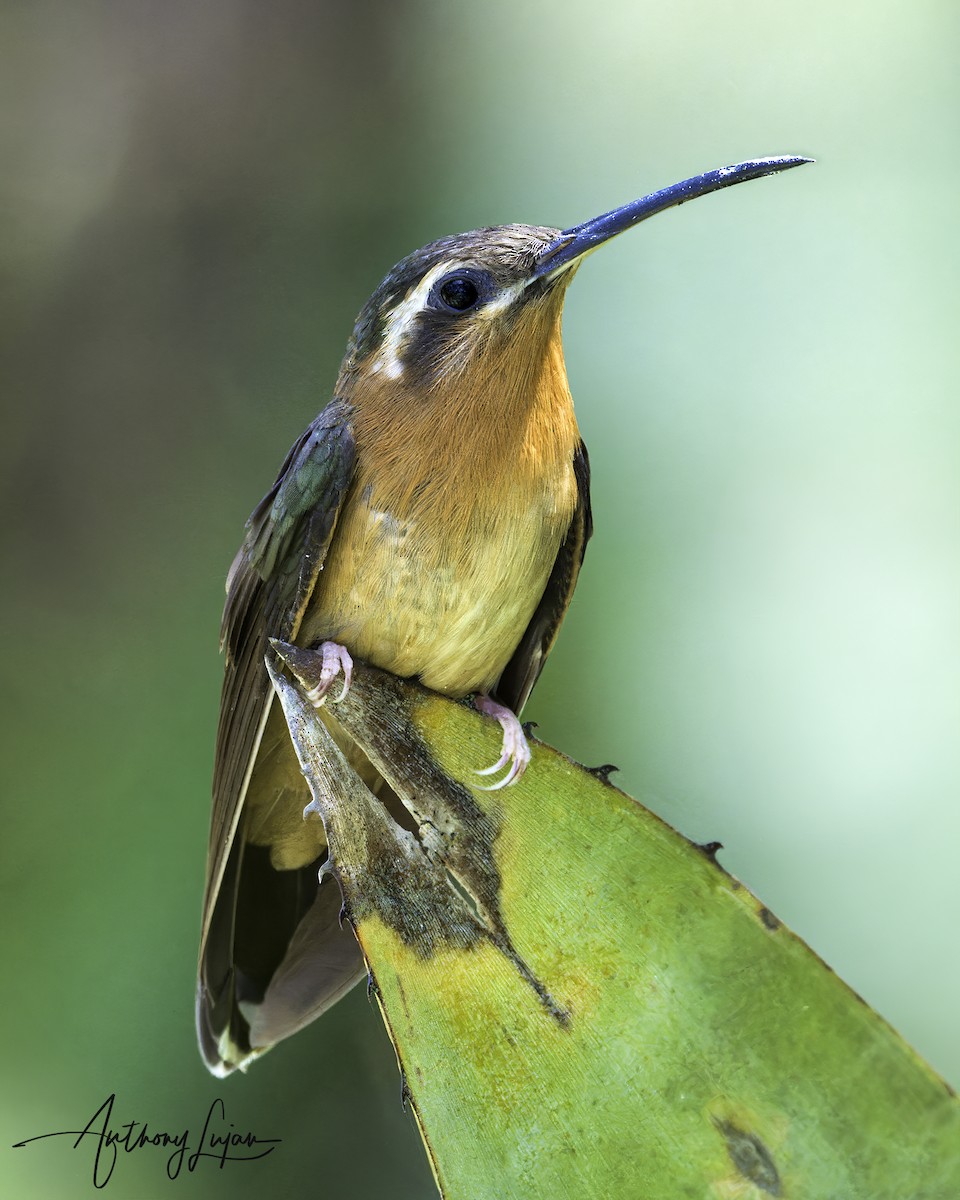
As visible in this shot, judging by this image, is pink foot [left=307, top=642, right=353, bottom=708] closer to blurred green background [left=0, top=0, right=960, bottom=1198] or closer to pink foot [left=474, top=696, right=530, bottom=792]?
pink foot [left=474, top=696, right=530, bottom=792]

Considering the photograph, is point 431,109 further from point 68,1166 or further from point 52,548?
point 68,1166

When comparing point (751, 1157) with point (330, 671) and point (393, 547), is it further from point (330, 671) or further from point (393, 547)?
point (393, 547)

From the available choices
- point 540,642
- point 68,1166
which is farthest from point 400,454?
point 68,1166
